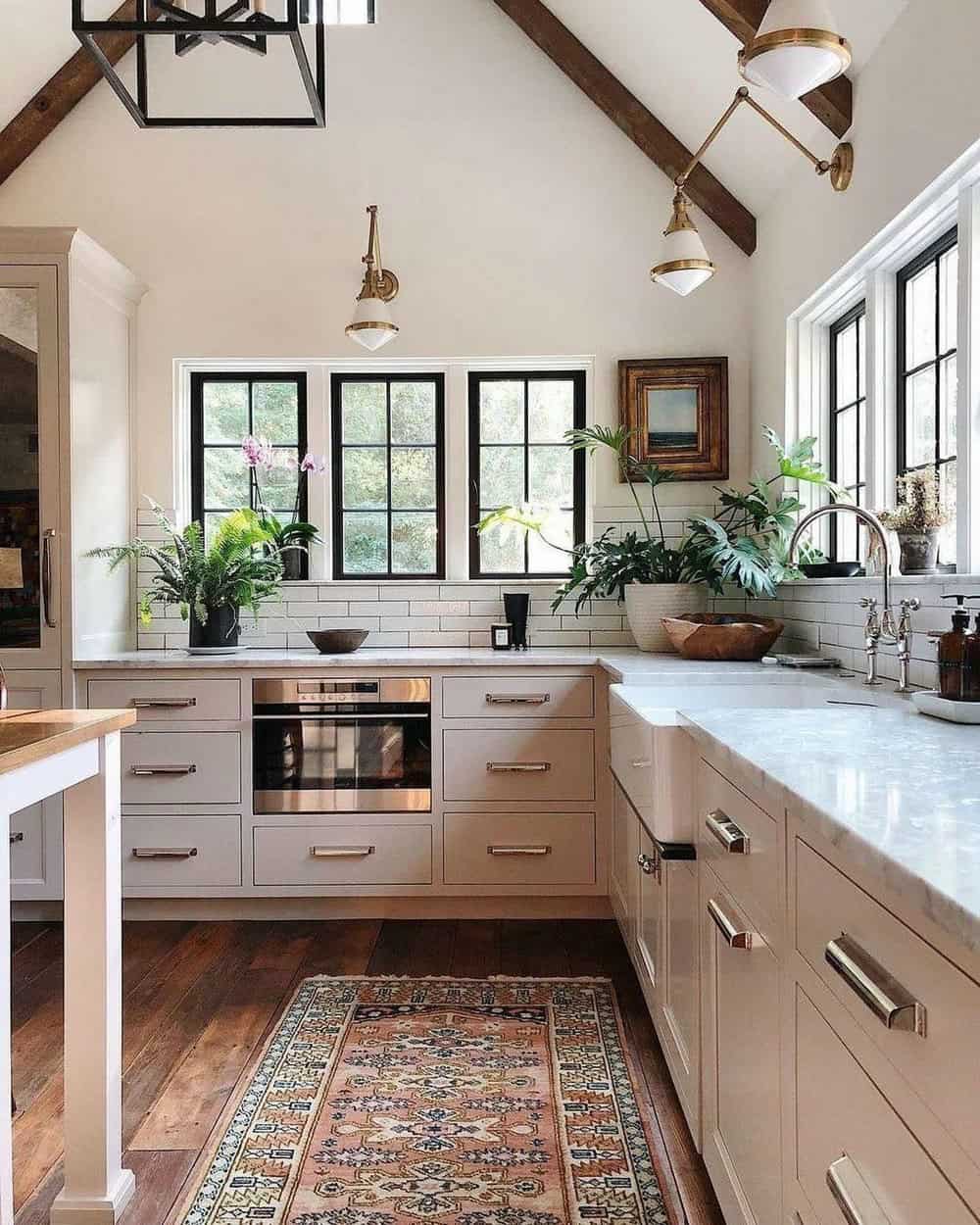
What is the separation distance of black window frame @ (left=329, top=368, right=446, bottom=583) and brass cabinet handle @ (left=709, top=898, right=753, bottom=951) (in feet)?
8.84

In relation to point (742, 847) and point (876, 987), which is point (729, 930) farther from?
point (876, 987)

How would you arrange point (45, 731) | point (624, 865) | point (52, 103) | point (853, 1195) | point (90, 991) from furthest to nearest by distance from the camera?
point (52, 103)
point (624, 865)
point (90, 991)
point (45, 731)
point (853, 1195)

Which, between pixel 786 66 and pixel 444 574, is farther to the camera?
pixel 444 574

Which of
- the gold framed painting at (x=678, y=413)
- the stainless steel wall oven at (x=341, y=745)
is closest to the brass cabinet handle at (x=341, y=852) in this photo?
the stainless steel wall oven at (x=341, y=745)

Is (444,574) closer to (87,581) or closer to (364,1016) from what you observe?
(87,581)

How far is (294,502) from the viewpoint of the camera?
429cm

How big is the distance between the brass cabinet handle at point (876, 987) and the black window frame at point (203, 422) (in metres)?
3.53

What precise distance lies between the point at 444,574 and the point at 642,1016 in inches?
80.6

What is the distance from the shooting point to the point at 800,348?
367 cm

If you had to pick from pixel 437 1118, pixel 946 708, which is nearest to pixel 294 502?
pixel 437 1118

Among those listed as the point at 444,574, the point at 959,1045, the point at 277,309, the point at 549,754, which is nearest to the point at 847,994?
the point at 959,1045

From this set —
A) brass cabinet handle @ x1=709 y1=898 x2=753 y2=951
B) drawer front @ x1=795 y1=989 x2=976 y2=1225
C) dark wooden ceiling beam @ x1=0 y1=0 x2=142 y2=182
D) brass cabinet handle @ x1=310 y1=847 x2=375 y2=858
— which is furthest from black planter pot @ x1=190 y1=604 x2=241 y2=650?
drawer front @ x1=795 y1=989 x2=976 y2=1225

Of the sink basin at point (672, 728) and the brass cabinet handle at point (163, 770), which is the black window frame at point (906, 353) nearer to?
the sink basin at point (672, 728)

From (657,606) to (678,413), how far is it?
877 mm
